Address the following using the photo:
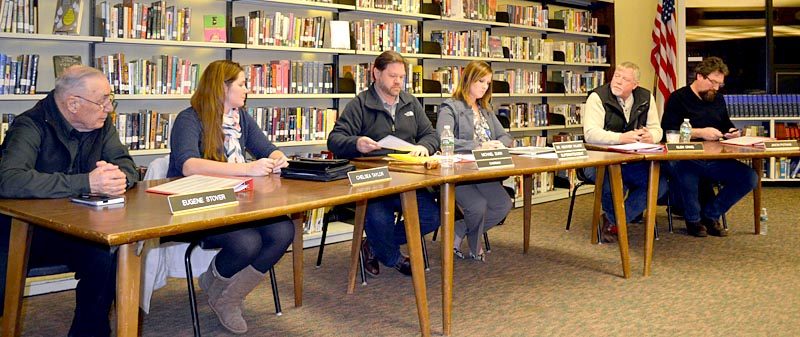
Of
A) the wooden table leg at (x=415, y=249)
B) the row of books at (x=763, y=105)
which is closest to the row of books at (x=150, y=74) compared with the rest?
the wooden table leg at (x=415, y=249)

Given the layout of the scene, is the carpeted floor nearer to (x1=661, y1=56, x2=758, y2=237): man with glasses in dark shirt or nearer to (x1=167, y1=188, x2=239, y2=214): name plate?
(x1=661, y1=56, x2=758, y2=237): man with glasses in dark shirt

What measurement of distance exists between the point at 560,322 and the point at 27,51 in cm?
304

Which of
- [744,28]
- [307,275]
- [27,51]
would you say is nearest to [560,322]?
[307,275]

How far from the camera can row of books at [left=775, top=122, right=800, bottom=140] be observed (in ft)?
23.8

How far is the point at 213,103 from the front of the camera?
2.88 m

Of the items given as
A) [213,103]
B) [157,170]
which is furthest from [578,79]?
[157,170]

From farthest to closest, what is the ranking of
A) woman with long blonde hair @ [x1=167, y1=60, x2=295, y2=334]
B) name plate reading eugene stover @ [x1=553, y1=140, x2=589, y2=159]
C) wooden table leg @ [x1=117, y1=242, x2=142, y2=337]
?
name plate reading eugene stover @ [x1=553, y1=140, x2=589, y2=159]
woman with long blonde hair @ [x1=167, y1=60, x2=295, y2=334]
wooden table leg @ [x1=117, y1=242, x2=142, y2=337]

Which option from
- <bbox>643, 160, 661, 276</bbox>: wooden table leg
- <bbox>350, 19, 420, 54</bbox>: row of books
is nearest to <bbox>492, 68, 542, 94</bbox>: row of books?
<bbox>350, 19, 420, 54</bbox>: row of books

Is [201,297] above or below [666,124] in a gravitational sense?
below

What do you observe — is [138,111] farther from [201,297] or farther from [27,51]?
[201,297]

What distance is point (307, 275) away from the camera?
3900mm

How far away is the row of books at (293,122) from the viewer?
15.3 feet

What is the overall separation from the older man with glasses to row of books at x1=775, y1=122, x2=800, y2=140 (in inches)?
131

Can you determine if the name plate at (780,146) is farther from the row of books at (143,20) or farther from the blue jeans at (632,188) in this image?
the row of books at (143,20)
